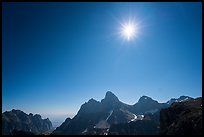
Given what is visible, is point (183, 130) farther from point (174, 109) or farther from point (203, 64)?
point (203, 64)

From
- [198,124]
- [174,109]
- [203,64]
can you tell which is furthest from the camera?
[174,109]

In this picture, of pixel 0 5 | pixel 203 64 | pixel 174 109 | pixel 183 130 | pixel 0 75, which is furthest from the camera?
pixel 174 109

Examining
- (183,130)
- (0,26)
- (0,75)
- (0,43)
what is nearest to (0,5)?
(0,26)

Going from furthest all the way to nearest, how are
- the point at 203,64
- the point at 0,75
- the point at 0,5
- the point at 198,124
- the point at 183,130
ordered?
the point at 183,130 < the point at 198,124 < the point at 203,64 < the point at 0,5 < the point at 0,75

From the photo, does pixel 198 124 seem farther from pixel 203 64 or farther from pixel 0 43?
pixel 0 43

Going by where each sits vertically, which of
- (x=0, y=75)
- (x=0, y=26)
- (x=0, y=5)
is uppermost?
(x=0, y=5)

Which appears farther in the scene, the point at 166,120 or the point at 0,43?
the point at 166,120

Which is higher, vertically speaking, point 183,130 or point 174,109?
point 174,109

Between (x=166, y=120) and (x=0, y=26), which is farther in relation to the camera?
(x=166, y=120)

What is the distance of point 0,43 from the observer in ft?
42.5

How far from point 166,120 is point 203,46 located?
72.4 meters

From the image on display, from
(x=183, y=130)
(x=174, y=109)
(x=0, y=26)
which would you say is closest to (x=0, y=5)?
(x=0, y=26)

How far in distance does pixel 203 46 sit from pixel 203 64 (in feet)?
4.41

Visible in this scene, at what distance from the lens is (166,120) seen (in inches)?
3223
